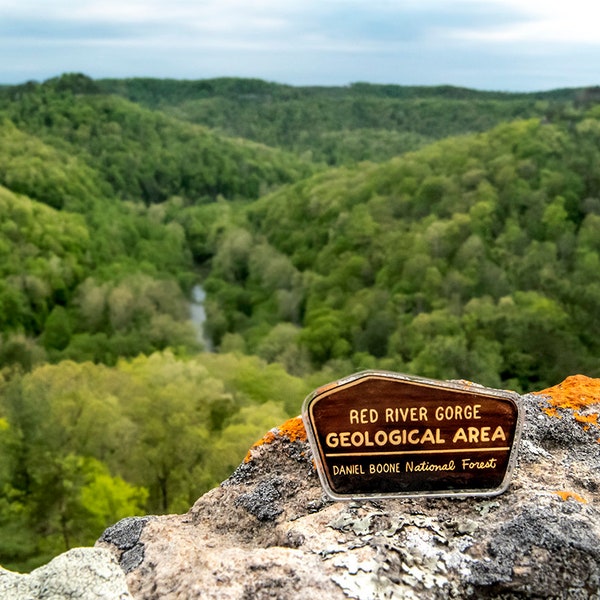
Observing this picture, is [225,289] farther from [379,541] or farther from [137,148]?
[137,148]

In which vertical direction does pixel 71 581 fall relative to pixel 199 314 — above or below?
above

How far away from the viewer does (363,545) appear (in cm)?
411

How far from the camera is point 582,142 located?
208 feet

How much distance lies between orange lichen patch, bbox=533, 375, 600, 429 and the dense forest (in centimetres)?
162

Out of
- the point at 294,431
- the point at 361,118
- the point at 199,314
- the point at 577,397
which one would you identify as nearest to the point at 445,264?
the point at 199,314

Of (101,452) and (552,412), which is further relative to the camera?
(101,452)

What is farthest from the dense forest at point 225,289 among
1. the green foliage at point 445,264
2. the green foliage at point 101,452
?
the green foliage at point 445,264

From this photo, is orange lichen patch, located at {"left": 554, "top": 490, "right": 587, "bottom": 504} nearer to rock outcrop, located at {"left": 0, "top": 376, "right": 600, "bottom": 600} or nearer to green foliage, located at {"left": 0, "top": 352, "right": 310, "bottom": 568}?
rock outcrop, located at {"left": 0, "top": 376, "right": 600, "bottom": 600}

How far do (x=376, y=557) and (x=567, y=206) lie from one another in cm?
5825

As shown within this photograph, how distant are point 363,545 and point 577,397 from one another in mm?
2380

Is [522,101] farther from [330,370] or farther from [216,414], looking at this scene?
[216,414]

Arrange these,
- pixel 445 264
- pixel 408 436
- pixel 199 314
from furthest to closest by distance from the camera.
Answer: pixel 199 314
pixel 445 264
pixel 408 436

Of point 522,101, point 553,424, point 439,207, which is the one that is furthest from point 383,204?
point 522,101

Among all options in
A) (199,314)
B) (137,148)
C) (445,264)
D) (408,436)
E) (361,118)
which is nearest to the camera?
(408,436)
